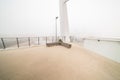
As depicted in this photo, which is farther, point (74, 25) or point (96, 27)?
point (74, 25)

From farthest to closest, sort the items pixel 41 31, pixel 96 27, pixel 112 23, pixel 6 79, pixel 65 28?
pixel 41 31 < pixel 65 28 < pixel 96 27 < pixel 112 23 < pixel 6 79

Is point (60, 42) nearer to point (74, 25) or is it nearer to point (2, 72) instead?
point (74, 25)

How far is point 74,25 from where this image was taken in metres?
6.29

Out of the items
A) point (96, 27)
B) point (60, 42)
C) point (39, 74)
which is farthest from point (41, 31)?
point (39, 74)

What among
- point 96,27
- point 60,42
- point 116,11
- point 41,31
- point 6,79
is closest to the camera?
point 6,79

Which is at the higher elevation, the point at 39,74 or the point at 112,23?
the point at 112,23

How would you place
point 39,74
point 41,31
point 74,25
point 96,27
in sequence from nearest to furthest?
point 39,74, point 96,27, point 41,31, point 74,25

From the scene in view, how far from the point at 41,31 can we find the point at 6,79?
4488 mm

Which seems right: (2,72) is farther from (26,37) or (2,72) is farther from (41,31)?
(41,31)

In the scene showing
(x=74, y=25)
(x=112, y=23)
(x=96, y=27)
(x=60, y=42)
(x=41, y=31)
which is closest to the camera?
(x=112, y=23)

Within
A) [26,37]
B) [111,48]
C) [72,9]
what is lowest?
[111,48]

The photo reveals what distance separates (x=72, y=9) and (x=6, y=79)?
587 centimetres

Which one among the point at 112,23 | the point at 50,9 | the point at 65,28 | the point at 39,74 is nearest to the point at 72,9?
the point at 50,9

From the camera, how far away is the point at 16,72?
60.3 inches
